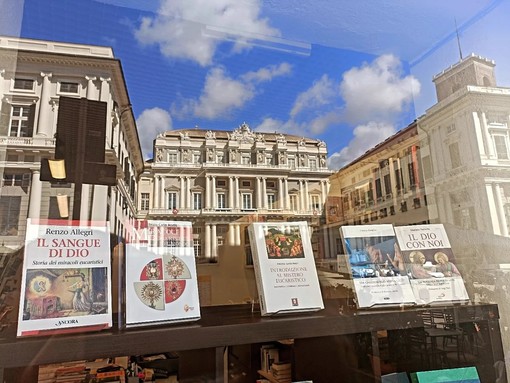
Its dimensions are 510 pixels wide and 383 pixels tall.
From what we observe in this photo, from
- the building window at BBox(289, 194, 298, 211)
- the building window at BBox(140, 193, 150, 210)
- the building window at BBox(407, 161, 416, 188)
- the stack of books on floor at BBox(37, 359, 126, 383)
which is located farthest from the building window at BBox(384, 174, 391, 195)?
the stack of books on floor at BBox(37, 359, 126, 383)

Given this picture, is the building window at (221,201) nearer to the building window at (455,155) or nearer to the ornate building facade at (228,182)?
A: the ornate building facade at (228,182)

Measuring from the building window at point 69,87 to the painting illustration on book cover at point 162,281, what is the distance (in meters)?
0.72

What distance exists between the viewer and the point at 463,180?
68.3 inches

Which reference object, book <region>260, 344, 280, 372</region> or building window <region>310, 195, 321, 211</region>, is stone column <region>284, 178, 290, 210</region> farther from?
book <region>260, 344, 280, 372</region>

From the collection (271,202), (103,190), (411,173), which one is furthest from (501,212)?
(103,190)

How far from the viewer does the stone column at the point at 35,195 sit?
1.09 metres

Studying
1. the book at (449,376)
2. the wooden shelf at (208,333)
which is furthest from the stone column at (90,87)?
the book at (449,376)

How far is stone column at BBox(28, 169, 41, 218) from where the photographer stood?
42.9 inches

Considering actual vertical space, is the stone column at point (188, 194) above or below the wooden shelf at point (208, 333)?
above

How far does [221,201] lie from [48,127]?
0.72 meters

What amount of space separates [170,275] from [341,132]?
1229mm

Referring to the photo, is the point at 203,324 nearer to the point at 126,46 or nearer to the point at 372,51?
the point at 126,46

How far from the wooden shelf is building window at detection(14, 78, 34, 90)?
79cm

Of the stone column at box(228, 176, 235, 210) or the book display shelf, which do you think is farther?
the stone column at box(228, 176, 235, 210)
